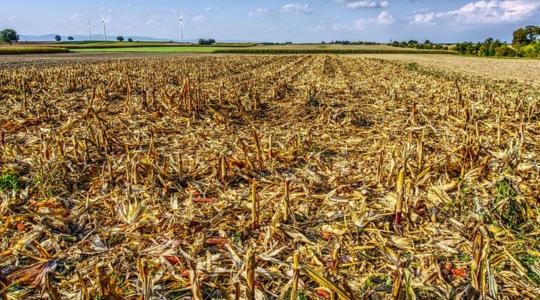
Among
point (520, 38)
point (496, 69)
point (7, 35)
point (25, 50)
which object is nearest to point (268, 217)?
point (496, 69)

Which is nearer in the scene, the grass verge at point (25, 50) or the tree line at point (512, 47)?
the grass verge at point (25, 50)

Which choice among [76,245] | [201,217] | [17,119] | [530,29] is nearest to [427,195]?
[201,217]

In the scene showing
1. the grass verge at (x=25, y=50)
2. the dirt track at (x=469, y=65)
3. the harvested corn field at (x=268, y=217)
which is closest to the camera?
the harvested corn field at (x=268, y=217)

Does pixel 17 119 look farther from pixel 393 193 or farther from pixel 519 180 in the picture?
pixel 519 180

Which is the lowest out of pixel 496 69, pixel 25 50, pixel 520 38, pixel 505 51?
pixel 496 69

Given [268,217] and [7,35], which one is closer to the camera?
[268,217]

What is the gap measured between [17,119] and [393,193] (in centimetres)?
785

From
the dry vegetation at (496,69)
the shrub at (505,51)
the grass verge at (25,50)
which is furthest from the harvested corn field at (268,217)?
the shrub at (505,51)

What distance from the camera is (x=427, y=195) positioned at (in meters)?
4.71

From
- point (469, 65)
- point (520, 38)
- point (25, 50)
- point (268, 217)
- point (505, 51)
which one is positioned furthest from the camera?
point (520, 38)

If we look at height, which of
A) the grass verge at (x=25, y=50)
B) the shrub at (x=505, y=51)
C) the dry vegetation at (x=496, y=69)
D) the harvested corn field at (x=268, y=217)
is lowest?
the harvested corn field at (x=268, y=217)

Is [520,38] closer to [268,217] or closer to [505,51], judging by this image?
[505,51]

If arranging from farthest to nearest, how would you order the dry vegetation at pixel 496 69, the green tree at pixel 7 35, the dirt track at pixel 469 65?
1. the green tree at pixel 7 35
2. the dirt track at pixel 469 65
3. the dry vegetation at pixel 496 69

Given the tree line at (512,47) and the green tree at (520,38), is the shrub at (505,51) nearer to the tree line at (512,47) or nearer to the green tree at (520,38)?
the tree line at (512,47)
